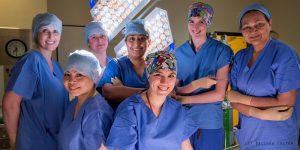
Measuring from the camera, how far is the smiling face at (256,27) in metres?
1.67

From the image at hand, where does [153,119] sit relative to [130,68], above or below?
below

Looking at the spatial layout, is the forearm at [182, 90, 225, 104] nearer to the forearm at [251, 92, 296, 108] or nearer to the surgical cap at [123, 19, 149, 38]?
the forearm at [251, 92, 296, 108]

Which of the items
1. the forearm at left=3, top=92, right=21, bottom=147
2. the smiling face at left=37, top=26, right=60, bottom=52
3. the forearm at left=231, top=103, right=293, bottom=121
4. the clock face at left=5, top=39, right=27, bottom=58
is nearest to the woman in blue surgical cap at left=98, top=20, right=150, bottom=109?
the smiling face at left=37, top=26, right=60, bottom=52

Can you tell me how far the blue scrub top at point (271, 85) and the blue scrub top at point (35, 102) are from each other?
1115 mm

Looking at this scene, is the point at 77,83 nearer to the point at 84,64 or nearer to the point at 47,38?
the point at 84,64

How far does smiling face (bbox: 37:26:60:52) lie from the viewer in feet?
5.95

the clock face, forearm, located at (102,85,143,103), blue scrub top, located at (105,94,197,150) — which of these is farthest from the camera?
the clock face

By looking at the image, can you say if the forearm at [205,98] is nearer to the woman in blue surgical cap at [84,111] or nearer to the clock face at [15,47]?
the woman in blue surgical cap at [84,111]

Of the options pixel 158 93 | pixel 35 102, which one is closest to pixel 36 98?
pixel 35 102

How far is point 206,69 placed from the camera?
186 cm

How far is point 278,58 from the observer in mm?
1628

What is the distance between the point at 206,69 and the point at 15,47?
2149 millimetres

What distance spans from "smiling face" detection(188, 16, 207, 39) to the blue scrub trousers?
1.92 feet

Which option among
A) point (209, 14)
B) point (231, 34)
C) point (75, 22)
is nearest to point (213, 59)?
point (209, 14)
